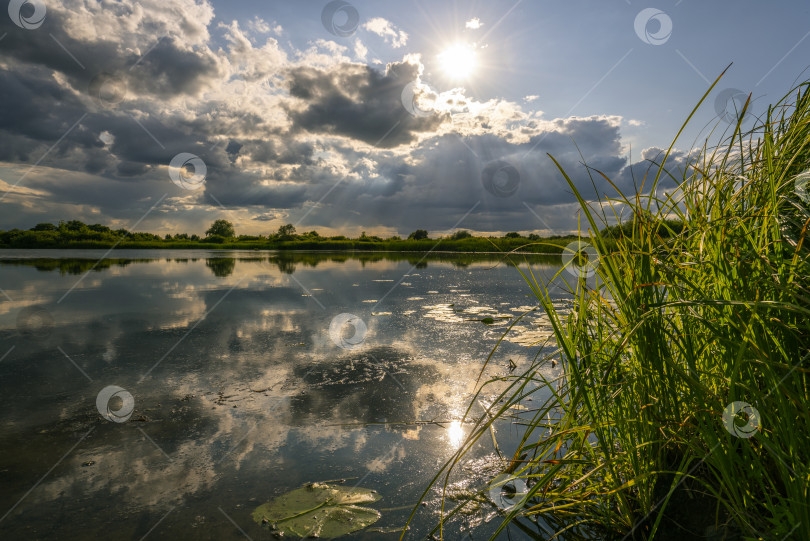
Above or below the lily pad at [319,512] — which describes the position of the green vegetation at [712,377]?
above

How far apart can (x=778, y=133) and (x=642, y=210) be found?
1.84 ft

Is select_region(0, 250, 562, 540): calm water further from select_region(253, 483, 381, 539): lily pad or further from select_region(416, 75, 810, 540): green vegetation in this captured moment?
select_region(416, 75, 810, 540): green vegetation

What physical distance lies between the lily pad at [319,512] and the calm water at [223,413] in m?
0.06

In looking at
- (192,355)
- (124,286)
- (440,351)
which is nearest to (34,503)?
(192,355)

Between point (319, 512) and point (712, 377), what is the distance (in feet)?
5.18

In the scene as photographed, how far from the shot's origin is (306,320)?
213 inches

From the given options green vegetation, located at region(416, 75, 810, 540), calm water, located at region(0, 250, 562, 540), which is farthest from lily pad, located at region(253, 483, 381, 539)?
green vegetation, located at region(416, 75, 810, 540)

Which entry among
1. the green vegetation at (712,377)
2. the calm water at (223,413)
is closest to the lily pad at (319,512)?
the calm water at (223,413)

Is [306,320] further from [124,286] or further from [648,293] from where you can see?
[124,286]

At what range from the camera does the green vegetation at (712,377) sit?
1.02 meters

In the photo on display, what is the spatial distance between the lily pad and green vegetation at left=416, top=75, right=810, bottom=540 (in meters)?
0.55

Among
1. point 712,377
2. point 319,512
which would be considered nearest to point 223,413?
point 319,512

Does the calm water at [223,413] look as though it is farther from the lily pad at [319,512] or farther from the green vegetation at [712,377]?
the green vegetation at [712,377]

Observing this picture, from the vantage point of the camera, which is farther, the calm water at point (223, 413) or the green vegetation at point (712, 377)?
the calm water at point (223, 413)
